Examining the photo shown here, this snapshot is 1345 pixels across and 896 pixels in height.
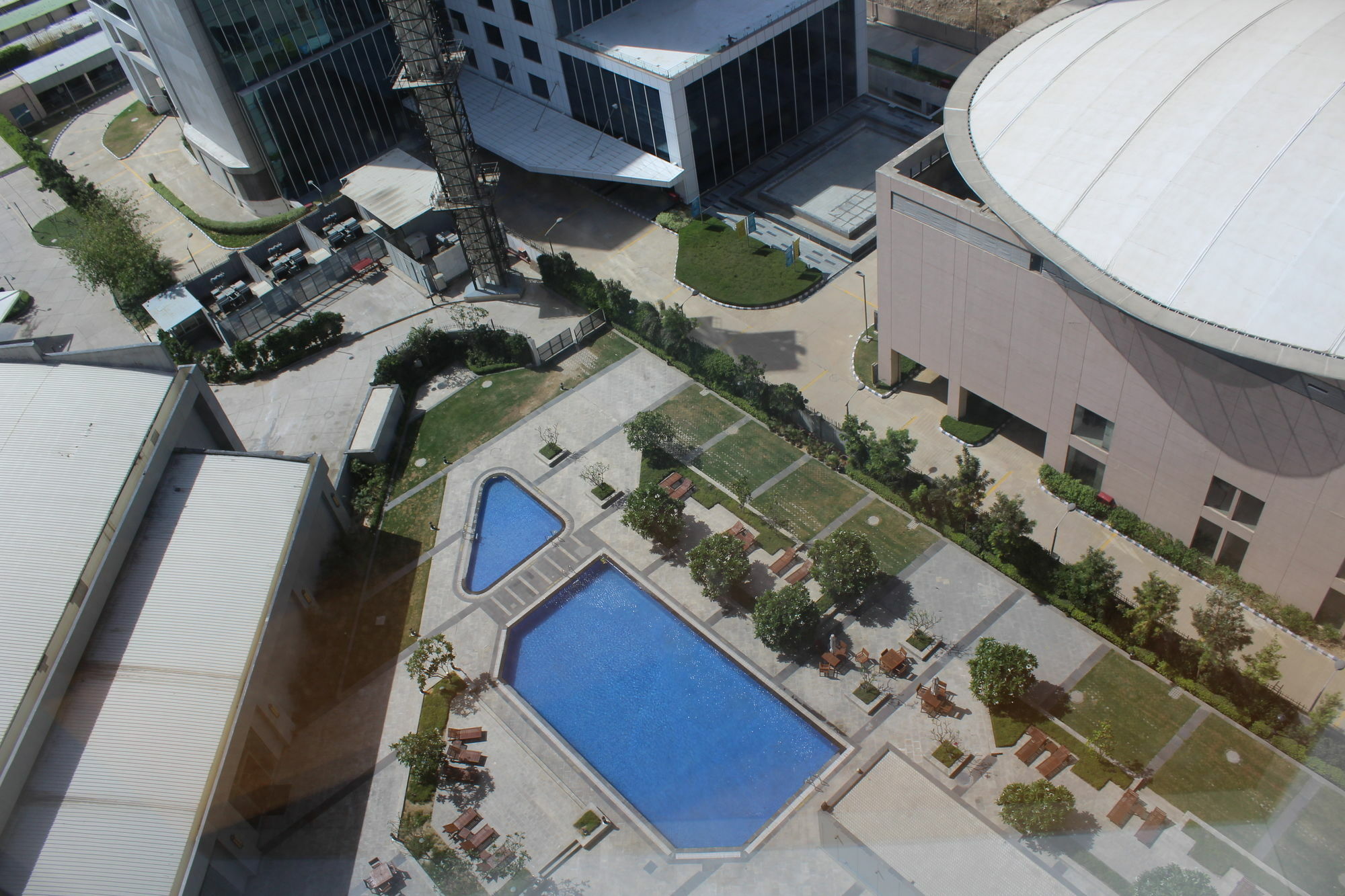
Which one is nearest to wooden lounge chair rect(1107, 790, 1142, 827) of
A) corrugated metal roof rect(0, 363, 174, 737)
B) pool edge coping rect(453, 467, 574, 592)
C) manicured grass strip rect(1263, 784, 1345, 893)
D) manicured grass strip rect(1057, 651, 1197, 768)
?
manicured grass strip rect(1057, 651, 1197, 768)

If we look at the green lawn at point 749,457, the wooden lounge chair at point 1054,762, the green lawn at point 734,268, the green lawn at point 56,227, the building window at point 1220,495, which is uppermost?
the green lawn at point 56,227

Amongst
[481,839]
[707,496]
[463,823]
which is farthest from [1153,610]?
[463,823]

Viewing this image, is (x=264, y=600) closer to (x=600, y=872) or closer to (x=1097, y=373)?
(x=600, y=872)

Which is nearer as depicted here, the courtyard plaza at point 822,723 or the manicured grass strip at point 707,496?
the courtyard plaza at point 822,723

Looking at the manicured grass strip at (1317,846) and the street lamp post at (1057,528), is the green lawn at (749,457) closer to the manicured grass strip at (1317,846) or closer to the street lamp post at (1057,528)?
the street lamp post at (1057,528)

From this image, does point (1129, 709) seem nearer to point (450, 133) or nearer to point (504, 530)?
point (504, 530)

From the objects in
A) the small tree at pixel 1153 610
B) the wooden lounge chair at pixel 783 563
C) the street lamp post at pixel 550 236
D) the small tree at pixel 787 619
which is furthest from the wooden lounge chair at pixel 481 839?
the street lamp post at pixel 550 236
